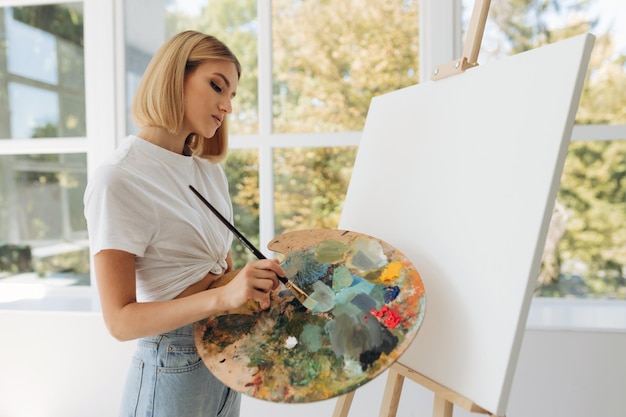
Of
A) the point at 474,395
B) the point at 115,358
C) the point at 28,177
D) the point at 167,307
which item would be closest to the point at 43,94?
the point at 28,177

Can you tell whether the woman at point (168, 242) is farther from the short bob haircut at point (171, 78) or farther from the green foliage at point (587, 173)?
the green foliage at point (587, 173)

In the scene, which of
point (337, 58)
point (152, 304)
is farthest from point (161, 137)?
point (337, 58)

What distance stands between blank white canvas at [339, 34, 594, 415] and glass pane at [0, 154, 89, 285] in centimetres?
162

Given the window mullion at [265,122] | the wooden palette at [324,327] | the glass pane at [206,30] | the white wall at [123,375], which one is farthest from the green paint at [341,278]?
the glass pane at [206,30]

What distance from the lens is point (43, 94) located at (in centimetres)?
232

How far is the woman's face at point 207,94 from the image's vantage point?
3.66 feet

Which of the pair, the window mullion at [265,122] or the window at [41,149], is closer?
the window mullion at [265,122]

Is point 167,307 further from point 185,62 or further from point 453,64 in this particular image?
point 453,64

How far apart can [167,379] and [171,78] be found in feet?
2.06

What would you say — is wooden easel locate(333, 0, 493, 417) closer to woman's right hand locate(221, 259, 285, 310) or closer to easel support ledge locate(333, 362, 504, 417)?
easel support ledge locate(333, 362, 504, 417)

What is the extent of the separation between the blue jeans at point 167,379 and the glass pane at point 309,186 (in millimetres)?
1063

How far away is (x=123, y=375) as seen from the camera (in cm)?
205

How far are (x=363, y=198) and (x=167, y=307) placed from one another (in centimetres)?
60

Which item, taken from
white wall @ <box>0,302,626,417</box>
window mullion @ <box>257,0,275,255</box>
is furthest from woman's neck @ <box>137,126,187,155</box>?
white wall @ <box>0,302,626,417</box>
